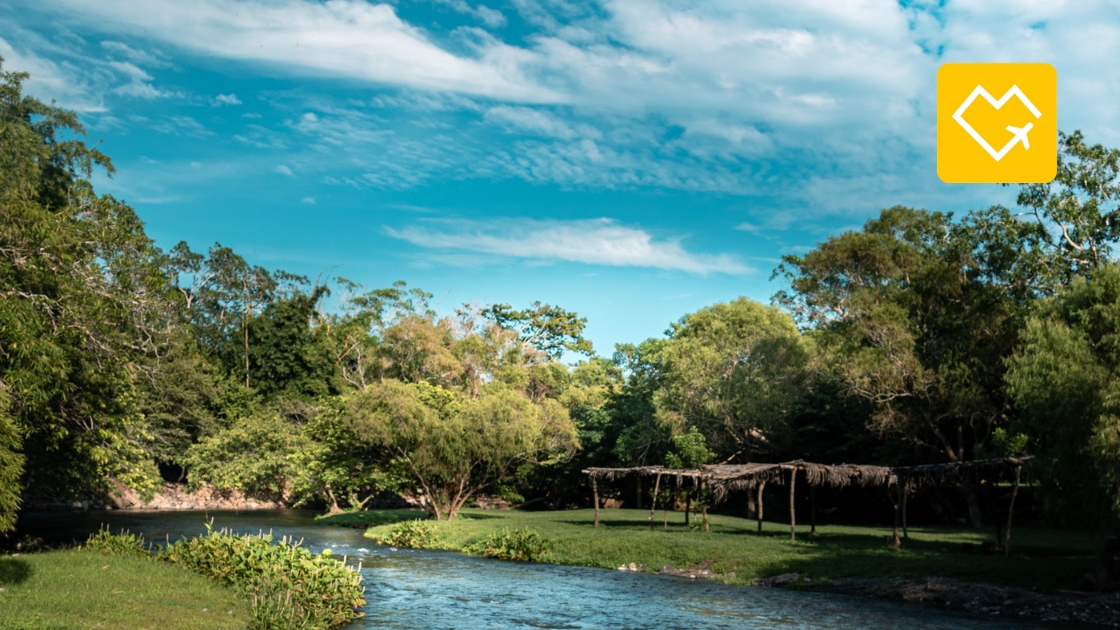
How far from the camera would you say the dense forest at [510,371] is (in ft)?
62.6

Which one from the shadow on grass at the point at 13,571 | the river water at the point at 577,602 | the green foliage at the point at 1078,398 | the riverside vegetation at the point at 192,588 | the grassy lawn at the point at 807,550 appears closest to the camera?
the riverside vegetation at the point at 192,588

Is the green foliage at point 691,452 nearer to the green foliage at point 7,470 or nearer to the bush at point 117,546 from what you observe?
the bush at point 117,546

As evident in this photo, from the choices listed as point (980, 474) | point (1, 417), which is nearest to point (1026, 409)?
point (980, 474)

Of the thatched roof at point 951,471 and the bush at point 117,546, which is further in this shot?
the thatched roof at point 951,471

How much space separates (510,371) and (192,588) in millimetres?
40714

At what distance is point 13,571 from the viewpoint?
16.3 metres

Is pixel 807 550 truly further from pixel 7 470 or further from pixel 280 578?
pixel 7 470

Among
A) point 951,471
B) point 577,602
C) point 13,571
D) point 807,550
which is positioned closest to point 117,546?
point 13,571

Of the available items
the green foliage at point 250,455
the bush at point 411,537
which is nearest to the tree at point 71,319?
the bush at point 411,537

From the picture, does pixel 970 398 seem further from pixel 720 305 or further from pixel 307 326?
pixel 307 326

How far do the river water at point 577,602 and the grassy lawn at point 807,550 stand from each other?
1751 millimetres

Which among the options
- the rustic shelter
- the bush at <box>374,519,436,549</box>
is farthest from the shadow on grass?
the rustic shelter

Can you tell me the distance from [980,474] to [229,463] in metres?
38.5

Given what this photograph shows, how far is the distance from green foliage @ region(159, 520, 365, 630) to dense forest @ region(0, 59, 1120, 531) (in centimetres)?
412
